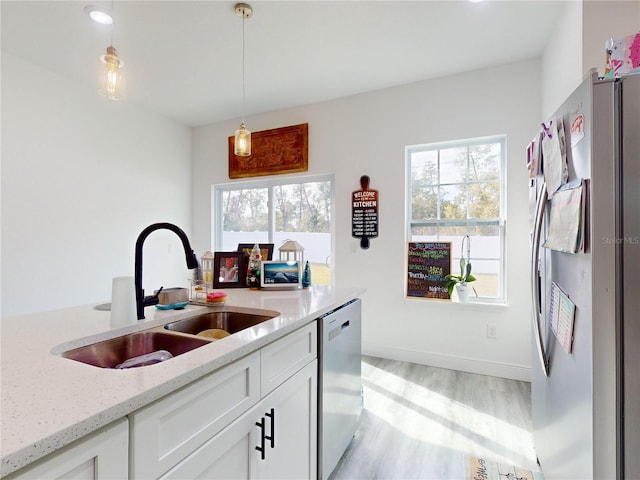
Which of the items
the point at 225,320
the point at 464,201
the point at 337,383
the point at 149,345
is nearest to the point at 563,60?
the point at 464,201

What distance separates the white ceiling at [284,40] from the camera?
2119 mm

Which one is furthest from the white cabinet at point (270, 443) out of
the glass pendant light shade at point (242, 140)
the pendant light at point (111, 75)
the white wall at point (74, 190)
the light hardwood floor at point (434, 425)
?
the white wall at point (74, 190)

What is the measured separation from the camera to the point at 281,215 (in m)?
3.89

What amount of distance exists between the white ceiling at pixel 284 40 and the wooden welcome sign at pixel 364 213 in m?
1.02

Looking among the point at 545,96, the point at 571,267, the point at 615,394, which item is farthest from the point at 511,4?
the point at 615,394

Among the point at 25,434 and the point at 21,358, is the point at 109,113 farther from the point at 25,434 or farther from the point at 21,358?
the point at 25,434

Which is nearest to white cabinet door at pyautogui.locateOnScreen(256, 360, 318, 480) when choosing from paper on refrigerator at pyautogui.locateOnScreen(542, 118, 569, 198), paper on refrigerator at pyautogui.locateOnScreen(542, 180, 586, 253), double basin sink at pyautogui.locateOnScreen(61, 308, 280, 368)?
double basin sink at pyautogui.locateOnScreen(61, 308, 280, 368)

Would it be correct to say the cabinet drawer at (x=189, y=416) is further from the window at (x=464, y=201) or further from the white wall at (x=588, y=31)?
the window at (x=464, y=201)

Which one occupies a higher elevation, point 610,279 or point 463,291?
point 610,279

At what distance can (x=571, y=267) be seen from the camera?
109 centimetres

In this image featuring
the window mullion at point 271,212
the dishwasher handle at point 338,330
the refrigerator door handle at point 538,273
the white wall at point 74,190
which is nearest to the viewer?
the refrigerator door handle at point 538,273

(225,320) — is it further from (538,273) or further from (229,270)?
(538,273)

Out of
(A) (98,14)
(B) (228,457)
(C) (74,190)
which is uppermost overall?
(A) (98,14)

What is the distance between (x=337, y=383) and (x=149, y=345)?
2.96ft
